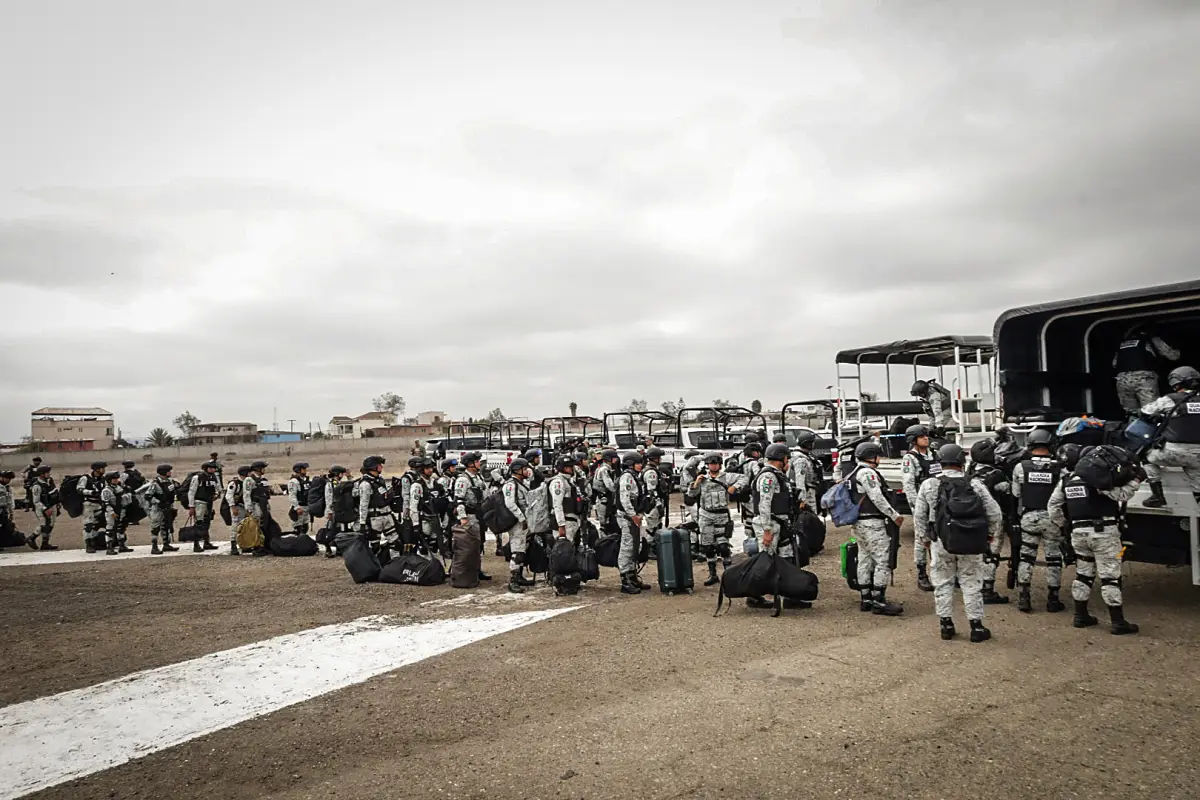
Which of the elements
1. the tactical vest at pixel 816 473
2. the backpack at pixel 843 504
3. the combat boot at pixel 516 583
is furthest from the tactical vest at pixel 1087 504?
the combat boot at pixel 516 583

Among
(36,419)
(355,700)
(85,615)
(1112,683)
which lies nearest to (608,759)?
(355,700)

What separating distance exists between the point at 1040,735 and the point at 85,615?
9.63m

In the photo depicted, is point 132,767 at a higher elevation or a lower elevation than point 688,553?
lower

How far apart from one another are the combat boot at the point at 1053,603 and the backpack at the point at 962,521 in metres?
1.56

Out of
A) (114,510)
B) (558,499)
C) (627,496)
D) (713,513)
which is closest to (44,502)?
(114,510)

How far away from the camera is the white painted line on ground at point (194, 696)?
4.68 m

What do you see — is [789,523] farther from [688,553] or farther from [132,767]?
[132,767]

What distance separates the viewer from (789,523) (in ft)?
26.2

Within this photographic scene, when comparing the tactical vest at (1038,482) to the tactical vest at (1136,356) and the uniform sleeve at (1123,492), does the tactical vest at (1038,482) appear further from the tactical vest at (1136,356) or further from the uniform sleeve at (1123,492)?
the tactical vest at (1136,356)

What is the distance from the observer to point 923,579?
8.37 m

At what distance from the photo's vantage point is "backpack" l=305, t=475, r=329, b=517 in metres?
12.7

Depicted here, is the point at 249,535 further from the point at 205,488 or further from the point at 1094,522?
the point at 1094,522

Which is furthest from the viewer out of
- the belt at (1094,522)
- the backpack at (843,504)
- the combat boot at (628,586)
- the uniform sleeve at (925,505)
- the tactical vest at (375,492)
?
the tactical vest at (375,492)

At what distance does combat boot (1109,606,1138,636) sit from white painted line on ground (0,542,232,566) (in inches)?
504
